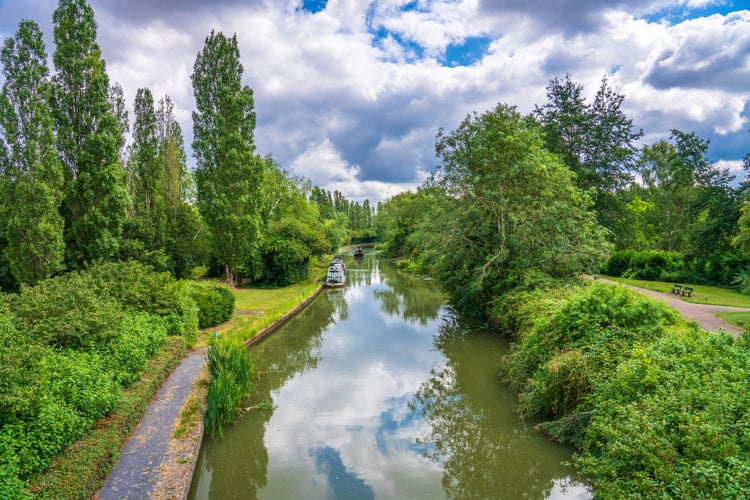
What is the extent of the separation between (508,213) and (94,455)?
575 inches

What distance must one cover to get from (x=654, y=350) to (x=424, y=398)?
5532 mm

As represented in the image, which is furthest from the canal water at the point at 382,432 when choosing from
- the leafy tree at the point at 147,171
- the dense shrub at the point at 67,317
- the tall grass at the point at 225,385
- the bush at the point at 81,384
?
the leafy tree at the point at 147,171

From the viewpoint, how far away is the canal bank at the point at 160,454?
17.5 ft

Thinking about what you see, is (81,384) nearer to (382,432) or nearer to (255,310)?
(382,432)

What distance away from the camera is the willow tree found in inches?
862

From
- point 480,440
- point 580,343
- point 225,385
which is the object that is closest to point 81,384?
point 225,385

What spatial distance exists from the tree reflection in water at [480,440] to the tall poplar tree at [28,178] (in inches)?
530

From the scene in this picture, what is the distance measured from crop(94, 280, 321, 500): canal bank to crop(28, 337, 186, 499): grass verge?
179mm

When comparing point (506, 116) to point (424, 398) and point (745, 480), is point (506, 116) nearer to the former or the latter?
point (424, 398)

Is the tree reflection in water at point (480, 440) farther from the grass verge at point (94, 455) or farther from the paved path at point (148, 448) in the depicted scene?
the grass verge at point (94, 455)

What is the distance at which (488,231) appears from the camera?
1645cm

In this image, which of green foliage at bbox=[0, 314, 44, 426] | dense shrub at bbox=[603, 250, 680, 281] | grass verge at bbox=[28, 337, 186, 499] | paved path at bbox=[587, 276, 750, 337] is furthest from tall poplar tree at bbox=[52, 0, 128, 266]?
dense shrub at bbox=[603, 250, 680, 281]

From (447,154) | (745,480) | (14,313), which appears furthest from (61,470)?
(447,154)

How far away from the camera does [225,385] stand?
8211 mm
